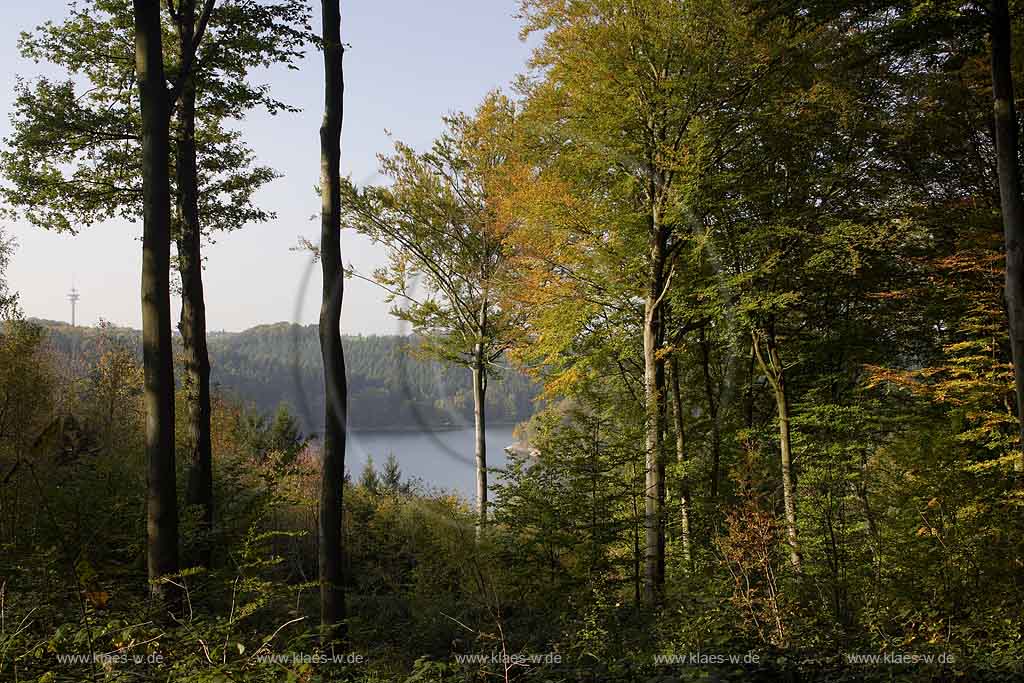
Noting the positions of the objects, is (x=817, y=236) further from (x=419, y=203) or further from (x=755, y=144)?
(x=419, y=203)

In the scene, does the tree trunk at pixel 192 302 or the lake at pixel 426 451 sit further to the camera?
the lake at pixel 426 451

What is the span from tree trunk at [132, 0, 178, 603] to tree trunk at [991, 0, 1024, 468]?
7.57 metres

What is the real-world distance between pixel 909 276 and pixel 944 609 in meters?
8.23

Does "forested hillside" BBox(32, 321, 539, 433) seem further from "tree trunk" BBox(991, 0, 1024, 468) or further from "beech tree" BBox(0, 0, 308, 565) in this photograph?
"tree trunk" BBox(991, 0, 1024, 468)

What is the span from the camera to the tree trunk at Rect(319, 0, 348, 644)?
708 cm

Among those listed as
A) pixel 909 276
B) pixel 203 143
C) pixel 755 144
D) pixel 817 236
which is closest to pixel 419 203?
pixel 203 143

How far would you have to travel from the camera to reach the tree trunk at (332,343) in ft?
23.2

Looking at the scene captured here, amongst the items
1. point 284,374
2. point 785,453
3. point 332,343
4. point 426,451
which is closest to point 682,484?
point 785,453

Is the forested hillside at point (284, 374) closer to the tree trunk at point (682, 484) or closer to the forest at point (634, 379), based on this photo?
the tree trunk at point (682, 484)

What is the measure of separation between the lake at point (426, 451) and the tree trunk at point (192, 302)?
26.2 meters

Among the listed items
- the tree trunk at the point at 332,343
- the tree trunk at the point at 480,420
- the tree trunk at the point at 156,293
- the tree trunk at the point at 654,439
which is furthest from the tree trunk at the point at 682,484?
the tree trunk at the point at 156,293

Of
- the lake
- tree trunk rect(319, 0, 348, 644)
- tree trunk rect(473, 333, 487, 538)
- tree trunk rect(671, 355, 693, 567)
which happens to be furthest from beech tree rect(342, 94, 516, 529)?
the lake

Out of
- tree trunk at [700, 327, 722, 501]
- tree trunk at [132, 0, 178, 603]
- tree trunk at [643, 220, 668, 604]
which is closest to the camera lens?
tree trunk at [132, 0, 178, 603]

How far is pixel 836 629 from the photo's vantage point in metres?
6.32
